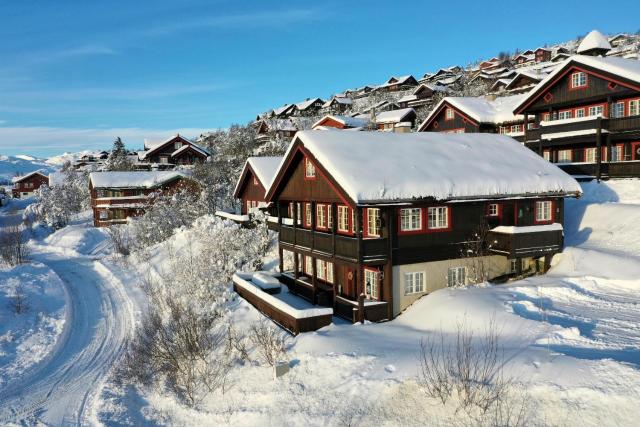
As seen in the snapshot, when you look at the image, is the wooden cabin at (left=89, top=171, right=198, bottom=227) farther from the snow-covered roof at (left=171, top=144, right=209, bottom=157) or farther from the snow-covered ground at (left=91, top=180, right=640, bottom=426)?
the snow-covered ground at (left=91, top=180, right=640, bottom=426)

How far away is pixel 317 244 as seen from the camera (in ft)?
72.4

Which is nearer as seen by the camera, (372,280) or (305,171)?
(372,280)

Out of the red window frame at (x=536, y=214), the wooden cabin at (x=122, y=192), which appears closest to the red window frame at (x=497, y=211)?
the red window frame at (x=536, y=214)

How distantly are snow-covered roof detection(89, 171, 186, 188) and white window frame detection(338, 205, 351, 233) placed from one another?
3932 cm

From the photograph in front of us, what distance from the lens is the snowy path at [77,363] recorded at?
16688 mm

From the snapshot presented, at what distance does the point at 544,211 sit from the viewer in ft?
73.4

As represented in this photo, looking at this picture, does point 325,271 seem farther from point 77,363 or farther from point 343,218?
point 77,363

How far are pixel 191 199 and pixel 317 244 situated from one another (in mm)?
30486

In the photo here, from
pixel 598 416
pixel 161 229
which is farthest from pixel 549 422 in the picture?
pixel 161 229

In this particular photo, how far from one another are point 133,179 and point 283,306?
1823 inches

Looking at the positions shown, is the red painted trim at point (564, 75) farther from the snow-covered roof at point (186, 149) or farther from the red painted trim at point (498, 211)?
the snow-covered roof at point (186, 149)

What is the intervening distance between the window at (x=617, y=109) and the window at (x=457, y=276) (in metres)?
21.0

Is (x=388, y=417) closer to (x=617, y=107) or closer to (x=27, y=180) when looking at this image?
(x=617, y=107)

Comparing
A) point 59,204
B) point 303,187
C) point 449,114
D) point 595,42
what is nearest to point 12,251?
point 59,204
